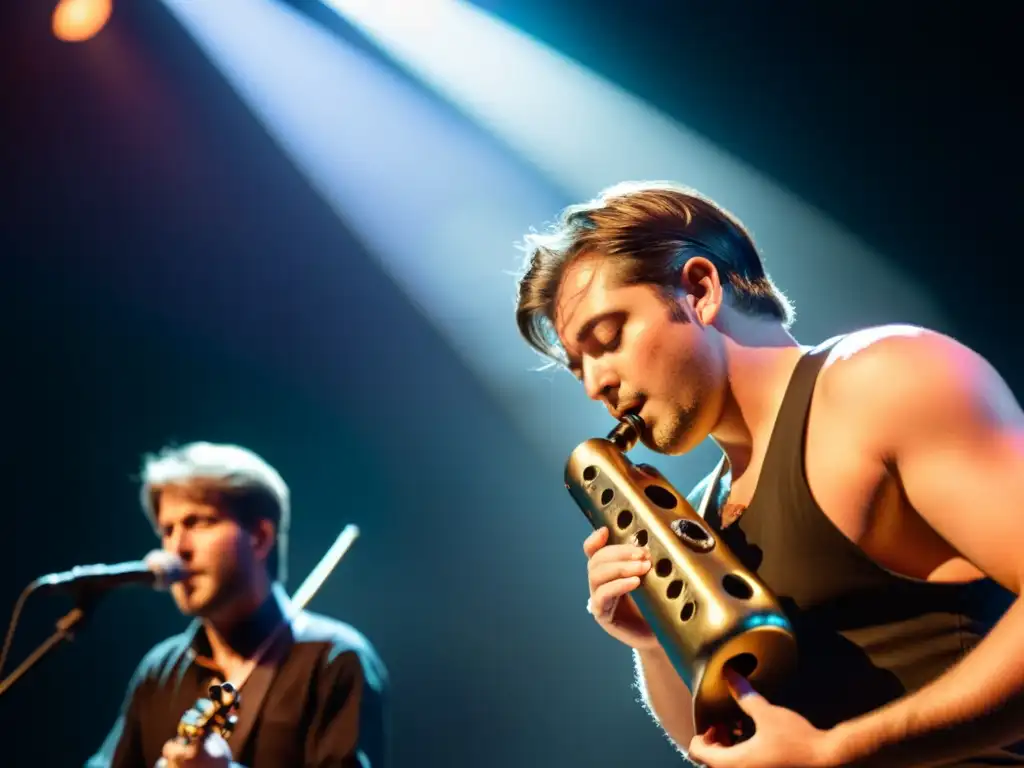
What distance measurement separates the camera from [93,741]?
361 cm

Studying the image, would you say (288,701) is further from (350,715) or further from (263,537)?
(263,537)

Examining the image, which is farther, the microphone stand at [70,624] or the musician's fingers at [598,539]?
the microphone stand at [70,624]

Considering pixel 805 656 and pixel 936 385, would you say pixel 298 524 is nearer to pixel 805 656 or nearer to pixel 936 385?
pixel 805 656

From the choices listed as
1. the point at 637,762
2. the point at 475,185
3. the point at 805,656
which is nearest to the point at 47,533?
the point at 475,185

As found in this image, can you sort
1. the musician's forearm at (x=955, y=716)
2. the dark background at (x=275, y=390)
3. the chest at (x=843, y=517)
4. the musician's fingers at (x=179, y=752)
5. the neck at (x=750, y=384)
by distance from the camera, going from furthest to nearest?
1. the dark background at (x=275, y=390)
2. the musician's fingers at (x=179, y=752)
3. the neck at (x=750, y=384)
4. the chest at (x=843, y=517)
5. the musician's forearm at (x=955, y=716)

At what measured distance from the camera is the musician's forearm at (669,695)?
63.1 inches

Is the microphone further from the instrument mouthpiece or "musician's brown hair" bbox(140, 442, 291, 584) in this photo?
the instrument mouthpiece

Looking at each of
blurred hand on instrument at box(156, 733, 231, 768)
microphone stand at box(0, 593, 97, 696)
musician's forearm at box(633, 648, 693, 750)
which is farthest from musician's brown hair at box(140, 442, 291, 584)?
musician's forearm at box(633, 648, 693, 750)

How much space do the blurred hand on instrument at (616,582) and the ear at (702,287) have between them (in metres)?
0.47

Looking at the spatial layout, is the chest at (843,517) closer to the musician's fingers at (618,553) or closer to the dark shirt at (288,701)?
the musician's fingers at (618,553)

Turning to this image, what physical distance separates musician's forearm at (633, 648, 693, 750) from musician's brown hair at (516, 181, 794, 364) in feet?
2.06

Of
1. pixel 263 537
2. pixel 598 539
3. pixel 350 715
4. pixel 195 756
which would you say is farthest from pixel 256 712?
pixel 598 539

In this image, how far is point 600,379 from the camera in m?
1.58

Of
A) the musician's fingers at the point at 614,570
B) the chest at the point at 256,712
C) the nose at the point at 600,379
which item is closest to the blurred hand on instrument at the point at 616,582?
the musician's fingers at the point at 614,570
